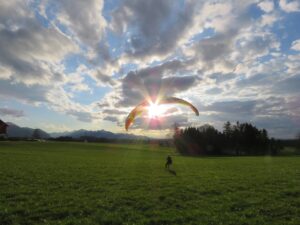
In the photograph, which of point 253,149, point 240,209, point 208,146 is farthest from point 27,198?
point 253,149

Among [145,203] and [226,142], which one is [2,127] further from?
[145,203]

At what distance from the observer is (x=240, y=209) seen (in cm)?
1466

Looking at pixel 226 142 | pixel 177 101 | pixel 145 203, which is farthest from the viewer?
pixel 226 142

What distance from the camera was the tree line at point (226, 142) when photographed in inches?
4882

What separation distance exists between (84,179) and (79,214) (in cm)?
1198

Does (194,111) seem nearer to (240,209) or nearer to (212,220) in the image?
(240,209)

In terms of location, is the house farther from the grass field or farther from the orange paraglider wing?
the orange paraglider wing

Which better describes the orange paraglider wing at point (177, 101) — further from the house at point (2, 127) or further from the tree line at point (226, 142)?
the house at point (2, 127)

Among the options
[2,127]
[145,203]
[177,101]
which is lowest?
[145,203]

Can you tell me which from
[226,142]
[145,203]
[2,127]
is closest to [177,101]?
A: [145,203]

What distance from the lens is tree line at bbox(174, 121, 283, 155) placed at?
124 meters

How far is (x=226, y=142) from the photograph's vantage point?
12644 cm

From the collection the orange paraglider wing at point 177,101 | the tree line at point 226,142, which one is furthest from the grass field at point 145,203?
the tree line at point 226,142

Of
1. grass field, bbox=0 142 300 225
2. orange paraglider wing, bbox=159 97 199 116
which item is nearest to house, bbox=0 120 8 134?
grass field, bbox=0 142 300 225
